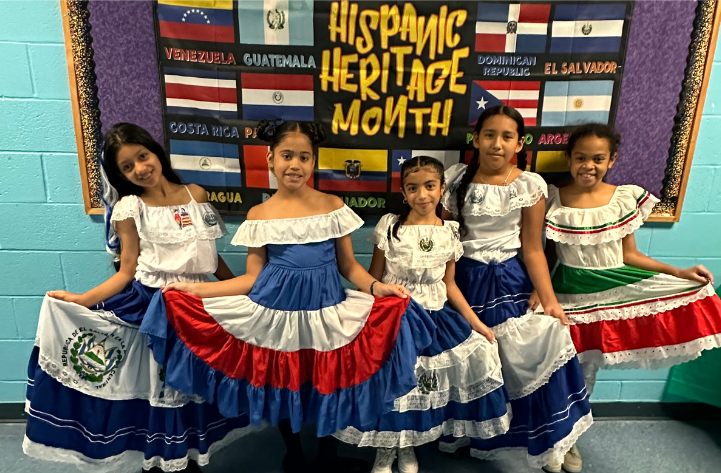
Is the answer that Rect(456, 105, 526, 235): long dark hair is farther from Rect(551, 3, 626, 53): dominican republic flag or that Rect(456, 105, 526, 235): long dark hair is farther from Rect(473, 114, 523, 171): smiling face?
Rect(551, 3, 626, 53): dominican republic flag

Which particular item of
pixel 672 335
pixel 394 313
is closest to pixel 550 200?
pixel 672 335

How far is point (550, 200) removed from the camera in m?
1.60

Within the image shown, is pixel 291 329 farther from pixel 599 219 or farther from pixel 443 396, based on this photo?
pixel 599 219

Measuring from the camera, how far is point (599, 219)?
1535 millimetres

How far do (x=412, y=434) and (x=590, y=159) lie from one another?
1.09 m

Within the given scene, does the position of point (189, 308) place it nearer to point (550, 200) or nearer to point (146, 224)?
point (146, 224)

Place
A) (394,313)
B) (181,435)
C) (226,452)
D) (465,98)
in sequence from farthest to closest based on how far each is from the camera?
(226,452), (465,98), (181,435), (394,313)

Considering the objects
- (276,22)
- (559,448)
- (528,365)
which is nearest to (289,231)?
(276,22)

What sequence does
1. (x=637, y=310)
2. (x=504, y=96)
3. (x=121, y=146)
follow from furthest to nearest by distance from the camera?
(x=504, y=96) < (x=637, y=310) < (x=121, y=146)

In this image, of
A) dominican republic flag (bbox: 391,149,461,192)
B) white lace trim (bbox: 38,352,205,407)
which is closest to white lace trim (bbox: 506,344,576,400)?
dominican republic flag (bbox: 391,149,461,192)

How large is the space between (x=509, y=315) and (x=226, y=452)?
1.21m

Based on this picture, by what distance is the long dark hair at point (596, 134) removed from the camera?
4.92 ft

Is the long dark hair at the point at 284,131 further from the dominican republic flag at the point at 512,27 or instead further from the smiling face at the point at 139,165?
the dominican republic flag at the point at 512,27

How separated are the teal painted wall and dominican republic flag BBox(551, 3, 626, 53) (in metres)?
Answer: 0.42
